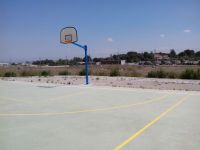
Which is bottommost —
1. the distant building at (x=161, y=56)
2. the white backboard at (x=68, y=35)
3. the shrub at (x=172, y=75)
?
the shrub at (x=172, y=75)

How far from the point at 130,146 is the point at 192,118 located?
332 centimetres

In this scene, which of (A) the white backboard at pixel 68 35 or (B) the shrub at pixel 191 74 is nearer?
(A) the white backboard at pixel 68 35

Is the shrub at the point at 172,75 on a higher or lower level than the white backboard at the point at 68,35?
lower

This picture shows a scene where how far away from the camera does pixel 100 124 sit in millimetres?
6934

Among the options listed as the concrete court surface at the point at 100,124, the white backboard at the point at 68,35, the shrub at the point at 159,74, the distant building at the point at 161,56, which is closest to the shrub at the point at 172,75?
the shrub at the point at 159,74

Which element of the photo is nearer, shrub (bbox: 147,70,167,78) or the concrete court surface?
the concrete court surface

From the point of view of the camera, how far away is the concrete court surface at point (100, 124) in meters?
5.35

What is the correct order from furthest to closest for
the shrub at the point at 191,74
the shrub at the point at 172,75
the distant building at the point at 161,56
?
1. the distant building at the point at 161,56
2. the shrub at the point at 172,75
3. the shrub at the point at 191,74

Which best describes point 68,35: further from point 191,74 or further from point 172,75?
point 191,74

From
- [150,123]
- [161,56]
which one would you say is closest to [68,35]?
[150,123]

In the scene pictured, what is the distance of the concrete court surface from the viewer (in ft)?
17.6

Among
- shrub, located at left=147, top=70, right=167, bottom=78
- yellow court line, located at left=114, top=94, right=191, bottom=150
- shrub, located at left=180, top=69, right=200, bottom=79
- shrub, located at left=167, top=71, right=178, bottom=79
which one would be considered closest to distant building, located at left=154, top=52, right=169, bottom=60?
shrub, located at left=147, top=70, right=167, bottom=78

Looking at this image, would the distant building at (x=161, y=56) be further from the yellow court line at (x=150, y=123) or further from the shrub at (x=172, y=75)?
the yellow court line at (x=150, y=123)

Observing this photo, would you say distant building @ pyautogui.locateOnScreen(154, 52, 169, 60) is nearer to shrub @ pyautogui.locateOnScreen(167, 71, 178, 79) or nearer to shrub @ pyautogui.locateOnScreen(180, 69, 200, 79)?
shrub @ pyautogui.locateOnScreen(167, 71, 178, 79)
